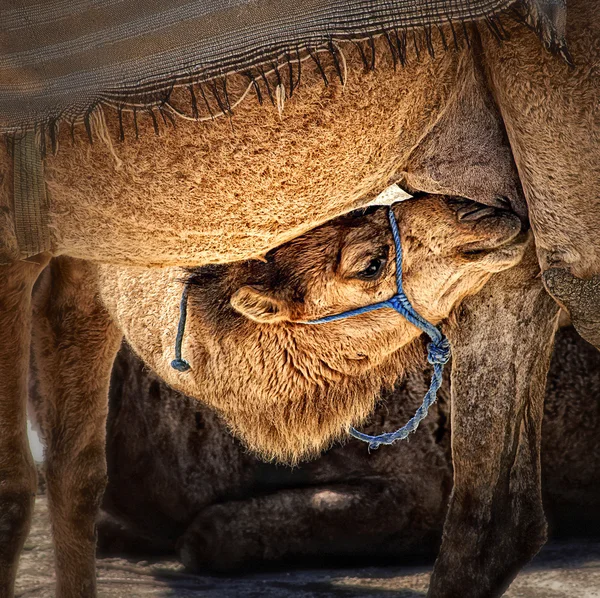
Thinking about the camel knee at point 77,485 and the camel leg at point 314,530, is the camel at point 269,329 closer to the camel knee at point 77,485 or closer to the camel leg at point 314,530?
the camel knee at point 77,485

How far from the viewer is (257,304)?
2387 mm

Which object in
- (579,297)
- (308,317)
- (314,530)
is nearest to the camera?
(579,297)

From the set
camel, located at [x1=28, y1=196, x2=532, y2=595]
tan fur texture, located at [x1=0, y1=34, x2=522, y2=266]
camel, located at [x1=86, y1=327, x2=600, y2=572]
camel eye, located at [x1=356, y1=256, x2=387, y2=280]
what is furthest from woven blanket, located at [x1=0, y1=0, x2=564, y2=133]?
camel, located at [x1=86, y1=327, x2=600, y2=572]

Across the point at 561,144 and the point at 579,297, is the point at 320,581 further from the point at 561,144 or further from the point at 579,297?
the point at 561,144

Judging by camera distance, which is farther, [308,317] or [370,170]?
[308,317]

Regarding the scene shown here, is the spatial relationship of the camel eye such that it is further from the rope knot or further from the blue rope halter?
the rope knot

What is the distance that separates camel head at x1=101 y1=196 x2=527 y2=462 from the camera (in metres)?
2.38

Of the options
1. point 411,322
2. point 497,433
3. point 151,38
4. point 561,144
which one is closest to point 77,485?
point 411,322

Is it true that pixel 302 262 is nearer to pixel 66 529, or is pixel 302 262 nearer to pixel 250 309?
pixel 250 309

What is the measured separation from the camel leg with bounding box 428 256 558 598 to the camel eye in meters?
0.24

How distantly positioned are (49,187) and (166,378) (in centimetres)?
88

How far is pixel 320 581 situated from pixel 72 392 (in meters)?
1.00

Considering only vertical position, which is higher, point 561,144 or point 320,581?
point 561,144

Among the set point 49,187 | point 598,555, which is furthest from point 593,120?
point 598,555
